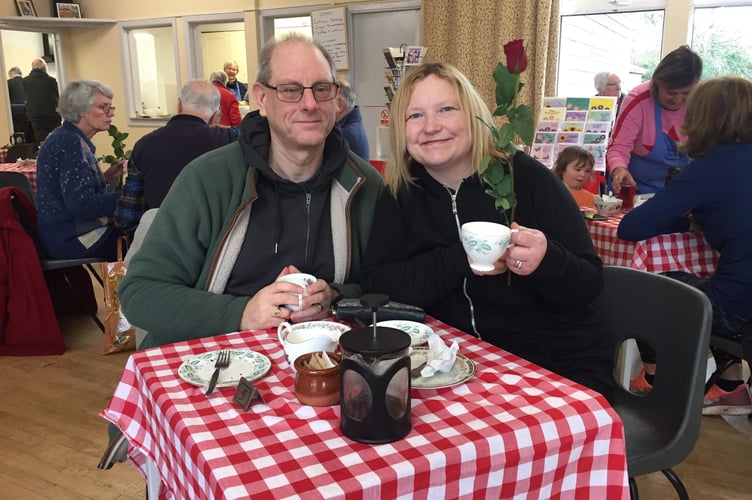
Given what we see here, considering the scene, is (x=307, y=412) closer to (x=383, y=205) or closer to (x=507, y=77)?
Result: (x=507, y=77)

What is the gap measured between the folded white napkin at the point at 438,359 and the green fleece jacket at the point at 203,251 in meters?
0.49

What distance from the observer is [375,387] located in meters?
0.89

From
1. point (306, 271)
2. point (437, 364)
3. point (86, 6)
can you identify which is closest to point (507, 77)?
point (437, 364)

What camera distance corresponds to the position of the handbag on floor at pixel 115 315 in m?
3.08

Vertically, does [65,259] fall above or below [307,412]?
below

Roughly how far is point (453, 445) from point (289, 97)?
1096 mm

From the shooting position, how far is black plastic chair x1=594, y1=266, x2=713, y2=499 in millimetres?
1445

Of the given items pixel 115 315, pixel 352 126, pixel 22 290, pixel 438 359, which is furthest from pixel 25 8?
pixel 438 359

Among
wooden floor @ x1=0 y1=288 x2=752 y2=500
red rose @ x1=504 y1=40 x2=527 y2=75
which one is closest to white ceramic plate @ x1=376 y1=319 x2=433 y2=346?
red rose @ x1=504 y1=40 x2=527 y2=75

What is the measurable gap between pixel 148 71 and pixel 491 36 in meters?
4.71

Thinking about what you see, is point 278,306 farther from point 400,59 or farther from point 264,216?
point 400,59

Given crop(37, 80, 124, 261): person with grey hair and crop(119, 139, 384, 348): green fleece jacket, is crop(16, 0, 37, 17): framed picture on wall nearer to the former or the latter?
crop(37, 80, 124, 261): person with grey hair

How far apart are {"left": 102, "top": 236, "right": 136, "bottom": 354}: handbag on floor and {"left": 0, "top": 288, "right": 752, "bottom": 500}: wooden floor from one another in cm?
8

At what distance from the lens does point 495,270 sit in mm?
1312
